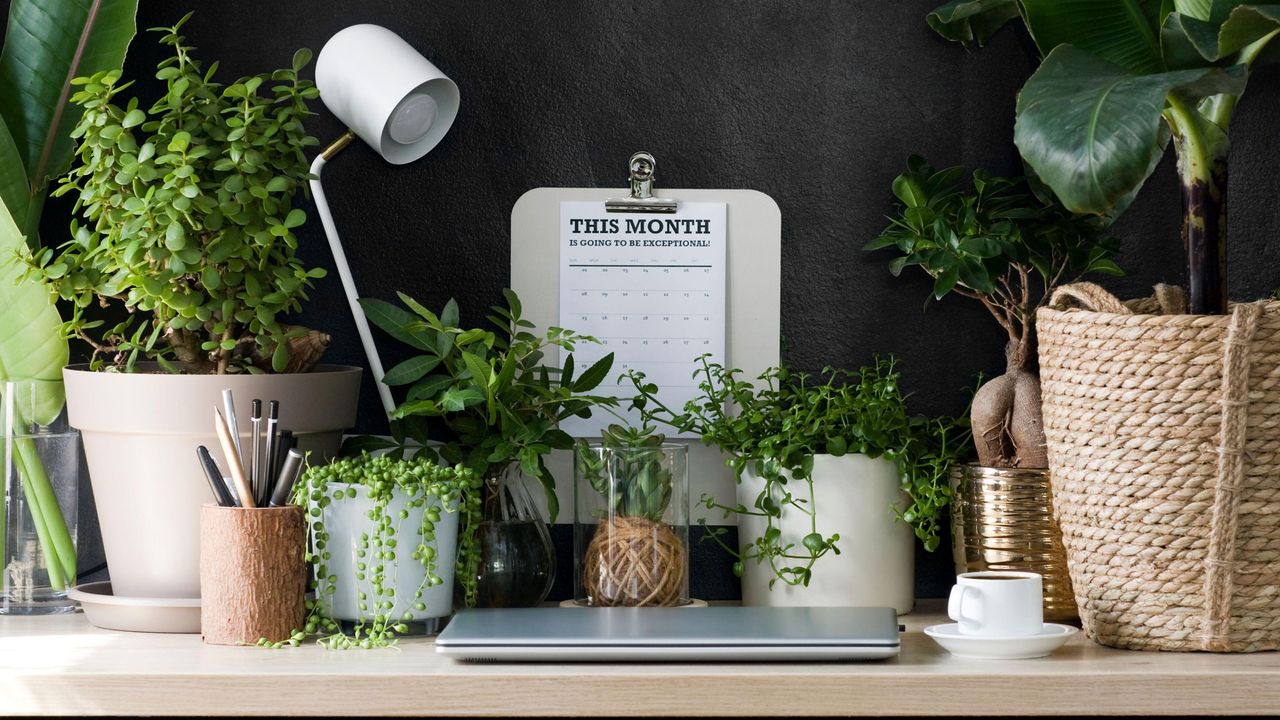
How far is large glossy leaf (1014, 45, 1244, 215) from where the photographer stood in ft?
3.05

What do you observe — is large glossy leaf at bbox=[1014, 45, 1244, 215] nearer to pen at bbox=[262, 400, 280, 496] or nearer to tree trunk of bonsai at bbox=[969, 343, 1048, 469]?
A: tree trunk of bonsai at bbox=[969, 343, 1048, 469]

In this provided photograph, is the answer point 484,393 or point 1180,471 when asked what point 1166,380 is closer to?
point 1180,471

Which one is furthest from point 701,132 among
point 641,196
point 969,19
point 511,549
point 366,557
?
point 366,557

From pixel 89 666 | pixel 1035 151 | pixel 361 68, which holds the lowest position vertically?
pixel 89 666

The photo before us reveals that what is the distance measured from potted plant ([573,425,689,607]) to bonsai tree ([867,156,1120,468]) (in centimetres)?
34

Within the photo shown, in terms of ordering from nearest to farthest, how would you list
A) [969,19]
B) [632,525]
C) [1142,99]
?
[1142,99]
[632,525]
[969,19]

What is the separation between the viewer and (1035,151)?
97 cm

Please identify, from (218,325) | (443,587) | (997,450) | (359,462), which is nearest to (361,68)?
(218,325)

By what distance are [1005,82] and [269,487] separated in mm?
976

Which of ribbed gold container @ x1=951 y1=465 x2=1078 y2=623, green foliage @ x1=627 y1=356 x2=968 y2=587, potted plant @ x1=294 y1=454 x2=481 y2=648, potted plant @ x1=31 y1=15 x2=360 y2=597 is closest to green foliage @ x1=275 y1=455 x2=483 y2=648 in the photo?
potted plant @ x1=294 y1=454 x2=481 y2=648

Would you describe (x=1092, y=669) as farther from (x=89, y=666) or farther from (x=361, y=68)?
(x=361, y=68)

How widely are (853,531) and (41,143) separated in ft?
3.22

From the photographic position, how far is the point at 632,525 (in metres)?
1.21

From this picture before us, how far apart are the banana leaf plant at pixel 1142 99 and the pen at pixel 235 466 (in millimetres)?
747
